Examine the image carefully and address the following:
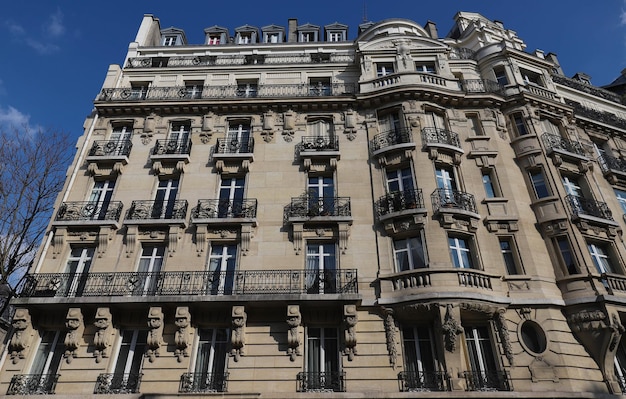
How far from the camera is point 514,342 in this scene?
12.4 m

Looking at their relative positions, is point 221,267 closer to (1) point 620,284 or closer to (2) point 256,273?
(2) point 256,273

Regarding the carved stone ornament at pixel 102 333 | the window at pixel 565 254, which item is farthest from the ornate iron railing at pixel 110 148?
the window at pixel 565 254

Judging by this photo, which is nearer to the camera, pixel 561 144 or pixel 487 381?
pixel 487 381

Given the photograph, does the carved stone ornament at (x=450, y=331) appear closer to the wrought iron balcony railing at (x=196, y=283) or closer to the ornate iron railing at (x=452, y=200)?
the wrought iron balcony railing at (x=196, y=283)

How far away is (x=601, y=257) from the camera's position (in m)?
14.9

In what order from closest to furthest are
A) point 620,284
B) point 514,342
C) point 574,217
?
1. point 514,342
2. point 620,284
3. point 574,217

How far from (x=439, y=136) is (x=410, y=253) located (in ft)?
19.0

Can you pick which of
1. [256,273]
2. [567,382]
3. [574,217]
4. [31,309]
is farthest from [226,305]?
[574,217]

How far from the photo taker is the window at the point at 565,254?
46.0ft

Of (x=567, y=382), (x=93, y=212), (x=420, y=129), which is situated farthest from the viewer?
(x=420, y=129)

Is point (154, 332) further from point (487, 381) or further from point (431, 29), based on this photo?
point (431, 29)

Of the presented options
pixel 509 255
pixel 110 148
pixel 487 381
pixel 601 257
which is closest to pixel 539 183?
pixel 601 257

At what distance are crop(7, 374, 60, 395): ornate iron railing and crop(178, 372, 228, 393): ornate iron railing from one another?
4186 millimetres

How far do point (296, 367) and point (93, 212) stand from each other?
10.4 metres
